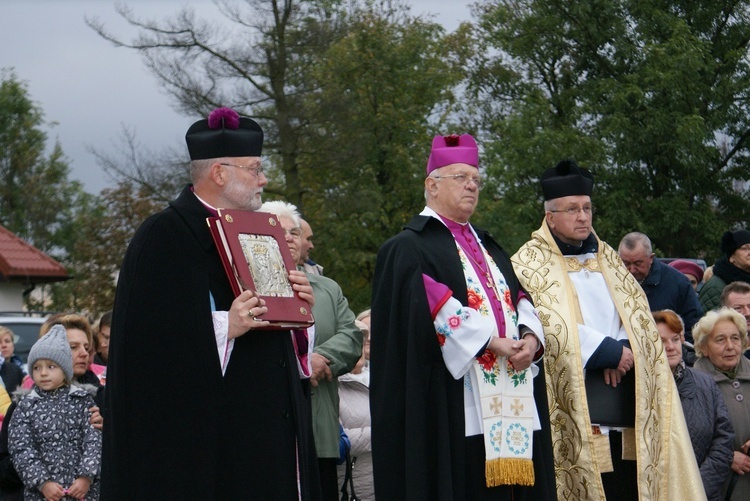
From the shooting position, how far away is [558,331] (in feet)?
22.1

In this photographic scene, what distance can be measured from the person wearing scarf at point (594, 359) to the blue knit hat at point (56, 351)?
282 centimetres

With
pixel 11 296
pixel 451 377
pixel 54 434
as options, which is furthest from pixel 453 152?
pixel 11 296

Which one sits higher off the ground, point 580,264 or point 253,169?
point 253,169

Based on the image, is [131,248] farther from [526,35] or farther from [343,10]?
[343,10]

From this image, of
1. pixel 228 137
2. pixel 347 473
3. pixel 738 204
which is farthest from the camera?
pixel 738 204

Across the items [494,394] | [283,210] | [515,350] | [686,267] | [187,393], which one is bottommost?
[494,394]

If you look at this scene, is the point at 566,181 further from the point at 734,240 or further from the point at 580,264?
the point at 734,240

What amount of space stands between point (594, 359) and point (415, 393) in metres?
1.41

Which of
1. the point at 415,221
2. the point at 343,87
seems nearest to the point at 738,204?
the point at 343,87

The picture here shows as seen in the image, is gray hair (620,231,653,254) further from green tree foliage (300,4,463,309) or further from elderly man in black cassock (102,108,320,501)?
green tree foliage (300,4,463,309)

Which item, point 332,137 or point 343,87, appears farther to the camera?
point 343,87

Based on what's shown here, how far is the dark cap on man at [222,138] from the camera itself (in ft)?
17.0

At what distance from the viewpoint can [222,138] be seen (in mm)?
5191

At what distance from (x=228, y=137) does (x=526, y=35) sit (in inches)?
635
